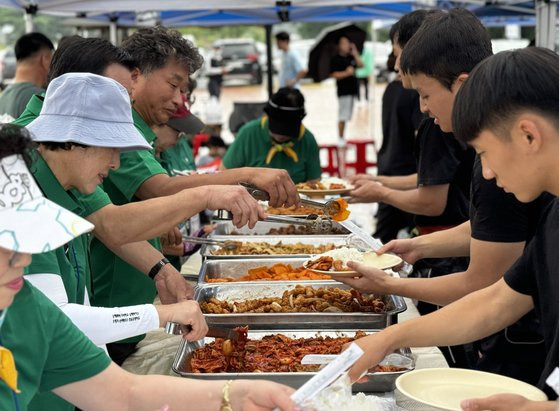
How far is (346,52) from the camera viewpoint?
11.1 meters

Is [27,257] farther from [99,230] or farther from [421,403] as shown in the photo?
[99,230]

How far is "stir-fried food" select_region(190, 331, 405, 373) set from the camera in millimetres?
2029

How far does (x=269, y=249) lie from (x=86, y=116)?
1674mm

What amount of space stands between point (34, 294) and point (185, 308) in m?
0.51

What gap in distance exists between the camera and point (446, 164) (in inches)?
122

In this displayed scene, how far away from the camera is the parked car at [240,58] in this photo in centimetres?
2053

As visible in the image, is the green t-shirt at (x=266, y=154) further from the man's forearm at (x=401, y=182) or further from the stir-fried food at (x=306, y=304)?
the stir-fried food at (x=306, y=304)

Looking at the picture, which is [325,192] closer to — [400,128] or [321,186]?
[321,186]

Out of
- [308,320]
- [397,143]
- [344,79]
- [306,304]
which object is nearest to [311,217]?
[306,304]

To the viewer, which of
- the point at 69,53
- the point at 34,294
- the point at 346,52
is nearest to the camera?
the point at 34,294

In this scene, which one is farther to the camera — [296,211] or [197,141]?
[197,141]

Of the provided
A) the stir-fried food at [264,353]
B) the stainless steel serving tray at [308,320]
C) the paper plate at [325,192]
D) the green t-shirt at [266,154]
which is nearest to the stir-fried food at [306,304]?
the stainless steel serving tray at [308,320]

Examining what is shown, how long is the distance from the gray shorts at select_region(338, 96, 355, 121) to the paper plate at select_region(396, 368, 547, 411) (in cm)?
939

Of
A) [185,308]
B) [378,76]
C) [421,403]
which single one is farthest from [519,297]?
[378,76]
